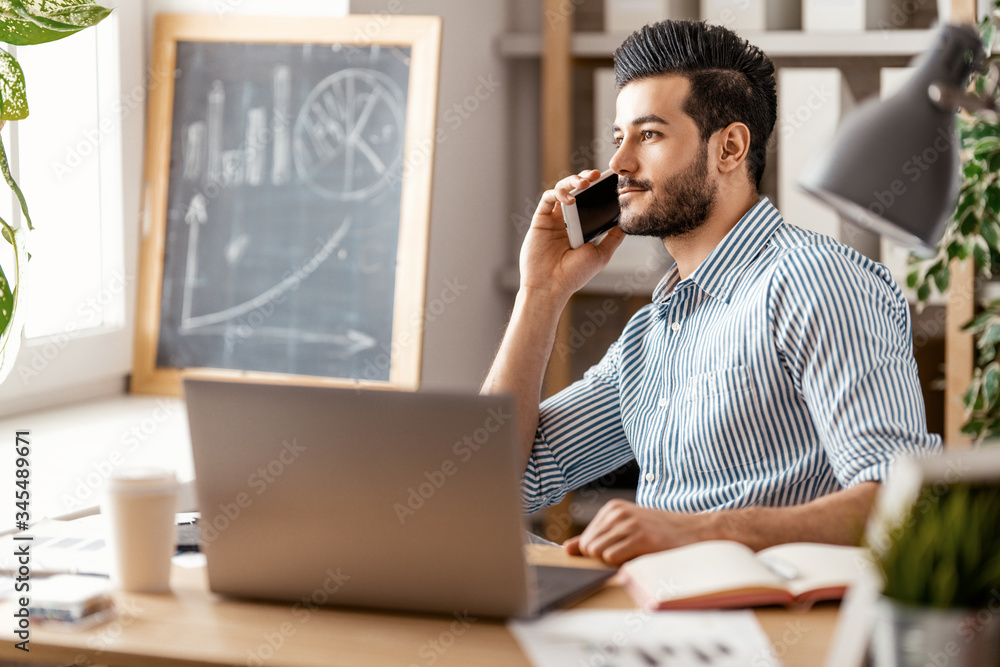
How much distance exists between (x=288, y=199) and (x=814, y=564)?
4.94ft

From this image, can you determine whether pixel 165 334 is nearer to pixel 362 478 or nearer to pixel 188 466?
pixel 188 466

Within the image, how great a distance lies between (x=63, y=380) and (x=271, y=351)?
1.33 feet

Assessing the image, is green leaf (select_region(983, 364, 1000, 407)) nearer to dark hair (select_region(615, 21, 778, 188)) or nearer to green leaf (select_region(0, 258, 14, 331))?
dark hair (select_region(615, 21, 778, 188))

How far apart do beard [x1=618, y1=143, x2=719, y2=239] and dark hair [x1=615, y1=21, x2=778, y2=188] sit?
6 cm

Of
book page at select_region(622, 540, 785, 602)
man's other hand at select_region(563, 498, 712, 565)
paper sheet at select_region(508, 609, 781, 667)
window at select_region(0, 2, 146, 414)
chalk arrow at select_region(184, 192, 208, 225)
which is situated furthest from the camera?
chalk arrow at select_region(184, 192, 208, 225)

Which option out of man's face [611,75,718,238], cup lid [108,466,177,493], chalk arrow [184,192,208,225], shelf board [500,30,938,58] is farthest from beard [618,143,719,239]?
chalk arrow [184,192,208,225]

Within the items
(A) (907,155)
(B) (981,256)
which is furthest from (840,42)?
(A) (907,155)

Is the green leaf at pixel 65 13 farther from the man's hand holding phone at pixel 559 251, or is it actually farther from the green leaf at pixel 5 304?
the man's hand holding phone at pixel 559 251

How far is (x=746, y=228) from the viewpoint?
152cm

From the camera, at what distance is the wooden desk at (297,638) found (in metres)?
0.86

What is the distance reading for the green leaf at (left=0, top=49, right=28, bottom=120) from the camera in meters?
1.29

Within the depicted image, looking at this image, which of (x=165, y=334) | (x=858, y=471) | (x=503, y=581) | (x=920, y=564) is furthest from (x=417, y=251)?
(x=920, y=564)

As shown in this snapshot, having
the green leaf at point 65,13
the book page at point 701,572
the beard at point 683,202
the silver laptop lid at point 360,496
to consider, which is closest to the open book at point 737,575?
the book page at point 701,572

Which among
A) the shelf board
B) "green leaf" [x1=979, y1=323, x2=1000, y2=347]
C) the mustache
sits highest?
the shelf board
